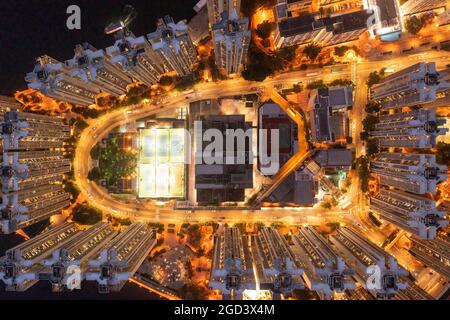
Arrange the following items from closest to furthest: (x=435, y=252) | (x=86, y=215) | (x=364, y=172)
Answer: (x=435, y=252), (x=364, y=172), (x=86, y=215)

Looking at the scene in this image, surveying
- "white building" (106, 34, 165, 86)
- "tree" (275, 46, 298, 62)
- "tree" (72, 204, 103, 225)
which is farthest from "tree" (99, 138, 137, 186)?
"tree" (275, 46, 298, 62)

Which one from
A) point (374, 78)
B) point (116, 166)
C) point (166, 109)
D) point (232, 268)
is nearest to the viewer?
point (232, 268)

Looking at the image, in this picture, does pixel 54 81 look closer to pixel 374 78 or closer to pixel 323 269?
pixel 323 269

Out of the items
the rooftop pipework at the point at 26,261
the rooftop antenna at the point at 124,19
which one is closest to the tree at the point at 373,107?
the rooftop antenna at the point at 124,19

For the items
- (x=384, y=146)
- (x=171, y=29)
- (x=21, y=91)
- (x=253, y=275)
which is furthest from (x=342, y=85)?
(x=21, y=91)

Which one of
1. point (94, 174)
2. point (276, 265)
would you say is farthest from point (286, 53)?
point (94, 174)
